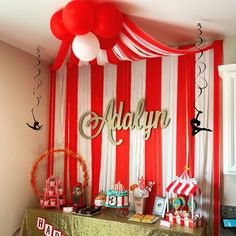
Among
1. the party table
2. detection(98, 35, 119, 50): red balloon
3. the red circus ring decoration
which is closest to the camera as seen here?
detection(98, 35, 119, 50): red balloon

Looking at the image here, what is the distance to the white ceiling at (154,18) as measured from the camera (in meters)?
1.92

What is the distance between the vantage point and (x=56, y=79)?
3242 mm

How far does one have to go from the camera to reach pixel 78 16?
5.70ft

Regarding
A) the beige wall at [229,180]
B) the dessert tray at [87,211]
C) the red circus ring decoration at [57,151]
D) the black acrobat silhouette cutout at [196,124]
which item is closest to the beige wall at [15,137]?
the red circus ring decoration at [57,151]

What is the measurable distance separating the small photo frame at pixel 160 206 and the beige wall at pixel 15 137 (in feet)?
4.55

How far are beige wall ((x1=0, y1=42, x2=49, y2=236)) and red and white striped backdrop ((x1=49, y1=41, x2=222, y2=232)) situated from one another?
32cm

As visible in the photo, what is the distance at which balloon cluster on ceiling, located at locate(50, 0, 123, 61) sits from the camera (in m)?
1.76

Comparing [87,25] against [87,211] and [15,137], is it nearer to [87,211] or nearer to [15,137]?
[15,137]

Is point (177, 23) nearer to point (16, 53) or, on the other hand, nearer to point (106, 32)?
point (106, 32)

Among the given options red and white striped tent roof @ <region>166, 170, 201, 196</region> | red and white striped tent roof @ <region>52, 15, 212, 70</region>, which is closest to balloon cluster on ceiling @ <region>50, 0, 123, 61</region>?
red and white striped tent roof @ <region>52, 15, 212, 70</region>

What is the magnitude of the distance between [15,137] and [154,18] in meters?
1.80

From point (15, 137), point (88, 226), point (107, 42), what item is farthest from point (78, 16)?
point (88, 226)

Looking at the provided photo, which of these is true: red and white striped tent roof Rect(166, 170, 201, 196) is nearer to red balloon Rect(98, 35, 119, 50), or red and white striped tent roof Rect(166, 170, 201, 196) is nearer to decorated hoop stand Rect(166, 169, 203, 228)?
decorated hoop stand Rect(166, 169, 203, 228)

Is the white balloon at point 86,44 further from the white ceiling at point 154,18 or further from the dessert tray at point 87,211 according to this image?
the dessert tray at point 87,211
